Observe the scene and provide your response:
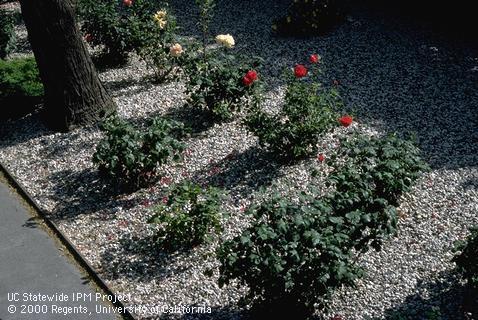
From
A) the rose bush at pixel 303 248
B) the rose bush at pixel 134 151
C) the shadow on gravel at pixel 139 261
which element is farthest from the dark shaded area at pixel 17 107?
the rose bush at pixel 303 248

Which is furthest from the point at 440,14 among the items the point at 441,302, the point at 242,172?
the point at 441,302

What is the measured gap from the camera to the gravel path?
16.5ft

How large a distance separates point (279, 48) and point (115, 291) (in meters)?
5.29

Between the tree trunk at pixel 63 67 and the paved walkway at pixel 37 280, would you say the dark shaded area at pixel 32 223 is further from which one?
the tree trunk at pixel 63 67

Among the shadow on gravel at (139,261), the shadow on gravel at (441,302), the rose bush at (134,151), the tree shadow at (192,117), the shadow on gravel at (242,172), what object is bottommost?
the shadow on gravel at (441,302)

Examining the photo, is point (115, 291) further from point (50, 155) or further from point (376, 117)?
point (376, 117)

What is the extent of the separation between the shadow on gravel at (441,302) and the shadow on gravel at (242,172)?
1944mm

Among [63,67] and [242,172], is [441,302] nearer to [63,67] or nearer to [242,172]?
[242,172]

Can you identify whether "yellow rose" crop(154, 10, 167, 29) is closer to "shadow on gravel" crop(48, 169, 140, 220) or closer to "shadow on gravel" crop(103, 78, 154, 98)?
"shadow on gravel" crop(103, 78, 154, 98)

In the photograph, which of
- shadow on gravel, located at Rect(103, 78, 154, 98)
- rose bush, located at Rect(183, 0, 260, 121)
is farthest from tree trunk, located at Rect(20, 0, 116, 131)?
rose bush, located at Rect(183, 0, 260, 121)

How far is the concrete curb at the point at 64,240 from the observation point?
4980mm

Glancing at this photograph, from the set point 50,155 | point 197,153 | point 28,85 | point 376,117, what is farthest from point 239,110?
point 28,85

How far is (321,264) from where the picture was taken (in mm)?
4258

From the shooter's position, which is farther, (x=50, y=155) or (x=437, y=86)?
(x=437, y=86)
